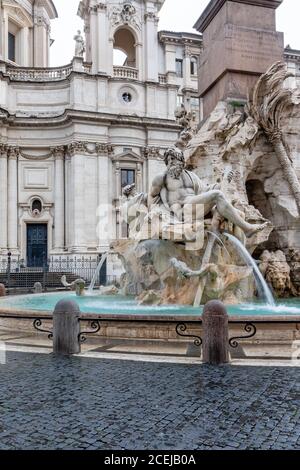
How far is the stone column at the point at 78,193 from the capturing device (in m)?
39.0

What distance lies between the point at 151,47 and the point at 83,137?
1119 centimetres

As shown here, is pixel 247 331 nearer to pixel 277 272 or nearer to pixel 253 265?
pixel 253 265

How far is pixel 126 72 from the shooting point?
43562mm

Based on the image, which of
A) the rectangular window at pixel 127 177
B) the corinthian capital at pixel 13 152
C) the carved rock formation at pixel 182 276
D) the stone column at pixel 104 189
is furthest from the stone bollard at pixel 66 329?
the corinthian capital at pixel 13 152

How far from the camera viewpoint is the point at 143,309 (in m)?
9.43

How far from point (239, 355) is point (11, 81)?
3958cm

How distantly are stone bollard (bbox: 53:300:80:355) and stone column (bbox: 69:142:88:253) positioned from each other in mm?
31881

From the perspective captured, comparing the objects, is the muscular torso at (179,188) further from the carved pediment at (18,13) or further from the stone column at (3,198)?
the carved pediment at (18,13)

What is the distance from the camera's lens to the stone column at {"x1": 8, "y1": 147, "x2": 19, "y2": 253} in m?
40.1

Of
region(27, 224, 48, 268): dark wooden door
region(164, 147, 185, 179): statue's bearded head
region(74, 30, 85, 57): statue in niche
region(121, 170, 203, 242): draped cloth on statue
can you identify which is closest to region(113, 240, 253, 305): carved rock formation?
region(121, 170, 203, 242): draped cloth on statue

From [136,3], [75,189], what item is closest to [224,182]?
→ [75,189]

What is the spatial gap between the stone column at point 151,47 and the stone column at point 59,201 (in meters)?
10.7

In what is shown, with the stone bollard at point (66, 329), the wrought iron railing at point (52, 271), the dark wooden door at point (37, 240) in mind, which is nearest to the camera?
the stone bollard at point (66, 329)

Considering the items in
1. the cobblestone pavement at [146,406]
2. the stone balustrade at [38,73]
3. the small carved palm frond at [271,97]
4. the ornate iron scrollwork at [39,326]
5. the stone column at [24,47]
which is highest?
the stone column at [24,47]
